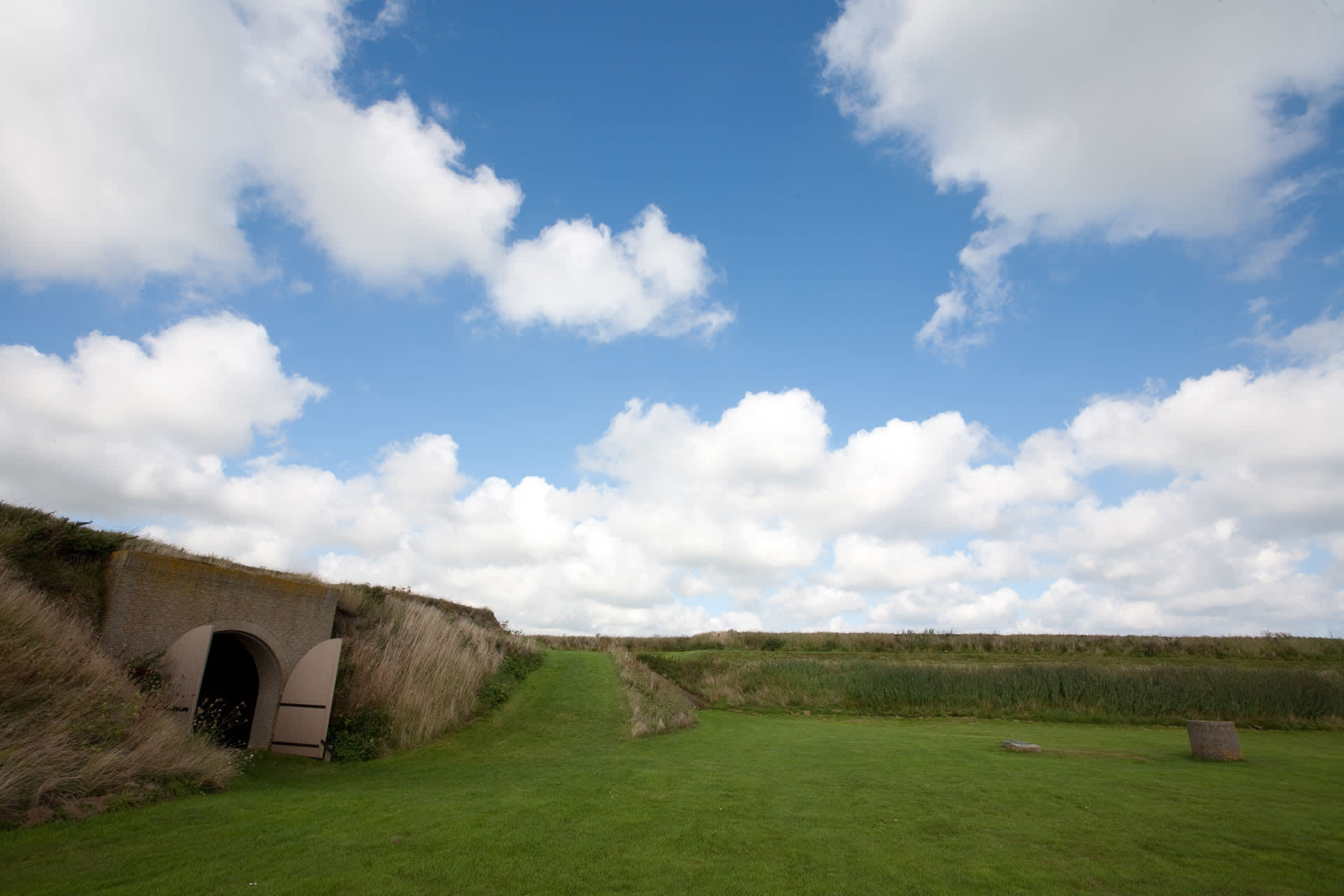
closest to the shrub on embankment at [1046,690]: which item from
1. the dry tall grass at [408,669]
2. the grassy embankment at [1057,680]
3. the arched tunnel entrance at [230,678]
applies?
the grassy embankment at [1057,680]

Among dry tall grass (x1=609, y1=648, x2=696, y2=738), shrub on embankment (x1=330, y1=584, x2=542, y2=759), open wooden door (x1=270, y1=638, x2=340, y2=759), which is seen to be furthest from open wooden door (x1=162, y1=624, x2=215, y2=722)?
dry tall grass (x1=609, y1=648, x2=696, y2=738)

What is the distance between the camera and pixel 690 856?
7395mm

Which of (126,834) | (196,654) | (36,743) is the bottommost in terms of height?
(126,834)

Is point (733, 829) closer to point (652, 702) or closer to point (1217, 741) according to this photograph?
point (1217, 741)

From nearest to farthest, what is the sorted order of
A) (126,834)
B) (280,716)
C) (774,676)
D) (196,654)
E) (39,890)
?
1. (39,890)
2. (126,834)
3. (196,654)
4. (280,716)
5. (774,676)

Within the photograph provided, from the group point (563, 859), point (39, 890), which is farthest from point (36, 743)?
point (563, 859)

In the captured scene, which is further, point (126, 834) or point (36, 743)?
point (36, 743)

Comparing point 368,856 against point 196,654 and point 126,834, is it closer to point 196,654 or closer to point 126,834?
point 126,834

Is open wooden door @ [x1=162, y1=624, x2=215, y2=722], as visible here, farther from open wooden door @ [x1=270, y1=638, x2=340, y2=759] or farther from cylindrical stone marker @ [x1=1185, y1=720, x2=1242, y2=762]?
cylindrical stone marker @ [x1=1185, y1=720, x2=1242, y2=762]

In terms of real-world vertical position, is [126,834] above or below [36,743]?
below

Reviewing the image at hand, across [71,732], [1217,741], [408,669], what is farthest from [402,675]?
[1217,741]

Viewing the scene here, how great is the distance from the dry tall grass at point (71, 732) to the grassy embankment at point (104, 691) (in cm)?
2

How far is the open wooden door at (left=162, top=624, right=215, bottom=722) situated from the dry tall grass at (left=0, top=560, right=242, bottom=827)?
559mm

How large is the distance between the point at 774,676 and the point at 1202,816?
20.5 meters
